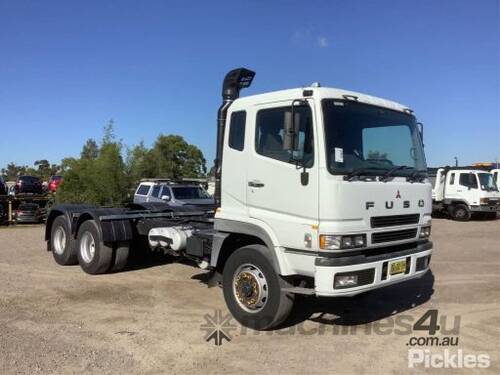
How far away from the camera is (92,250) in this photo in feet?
29.6

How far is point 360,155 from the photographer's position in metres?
5.61

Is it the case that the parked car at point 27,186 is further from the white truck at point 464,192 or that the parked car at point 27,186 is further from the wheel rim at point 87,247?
the white truck at point 464,192

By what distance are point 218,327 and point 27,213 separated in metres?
16.5

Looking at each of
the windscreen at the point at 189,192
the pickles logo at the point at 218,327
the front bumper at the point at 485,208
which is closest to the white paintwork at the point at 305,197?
the pickles logo at the point at 218,327

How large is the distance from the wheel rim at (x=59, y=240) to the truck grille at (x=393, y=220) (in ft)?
22.3

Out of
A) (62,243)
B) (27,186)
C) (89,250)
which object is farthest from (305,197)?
(27,186)

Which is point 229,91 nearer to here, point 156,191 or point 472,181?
point 156,191

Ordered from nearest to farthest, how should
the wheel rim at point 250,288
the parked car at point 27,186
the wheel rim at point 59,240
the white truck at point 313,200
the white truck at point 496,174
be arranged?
the white truck at point 313,200 < the wheel rim at point 250,288 < the wheel rim at point 59,240 < the white truck at point 496,174 < the parked car at point 27,186

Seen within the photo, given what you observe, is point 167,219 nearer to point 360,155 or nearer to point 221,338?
point 221,338

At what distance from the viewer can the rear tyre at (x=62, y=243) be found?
9.55 meters

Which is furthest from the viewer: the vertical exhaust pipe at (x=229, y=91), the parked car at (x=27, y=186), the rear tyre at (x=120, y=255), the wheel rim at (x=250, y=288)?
the parked car at (x=27, y=186)

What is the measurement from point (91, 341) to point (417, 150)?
15.1ft

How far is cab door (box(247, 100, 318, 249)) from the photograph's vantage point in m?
5.27

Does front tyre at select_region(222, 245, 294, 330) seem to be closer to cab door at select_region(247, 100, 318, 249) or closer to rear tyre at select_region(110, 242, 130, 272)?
cab door at select_region(247, 100, 318, 249)
